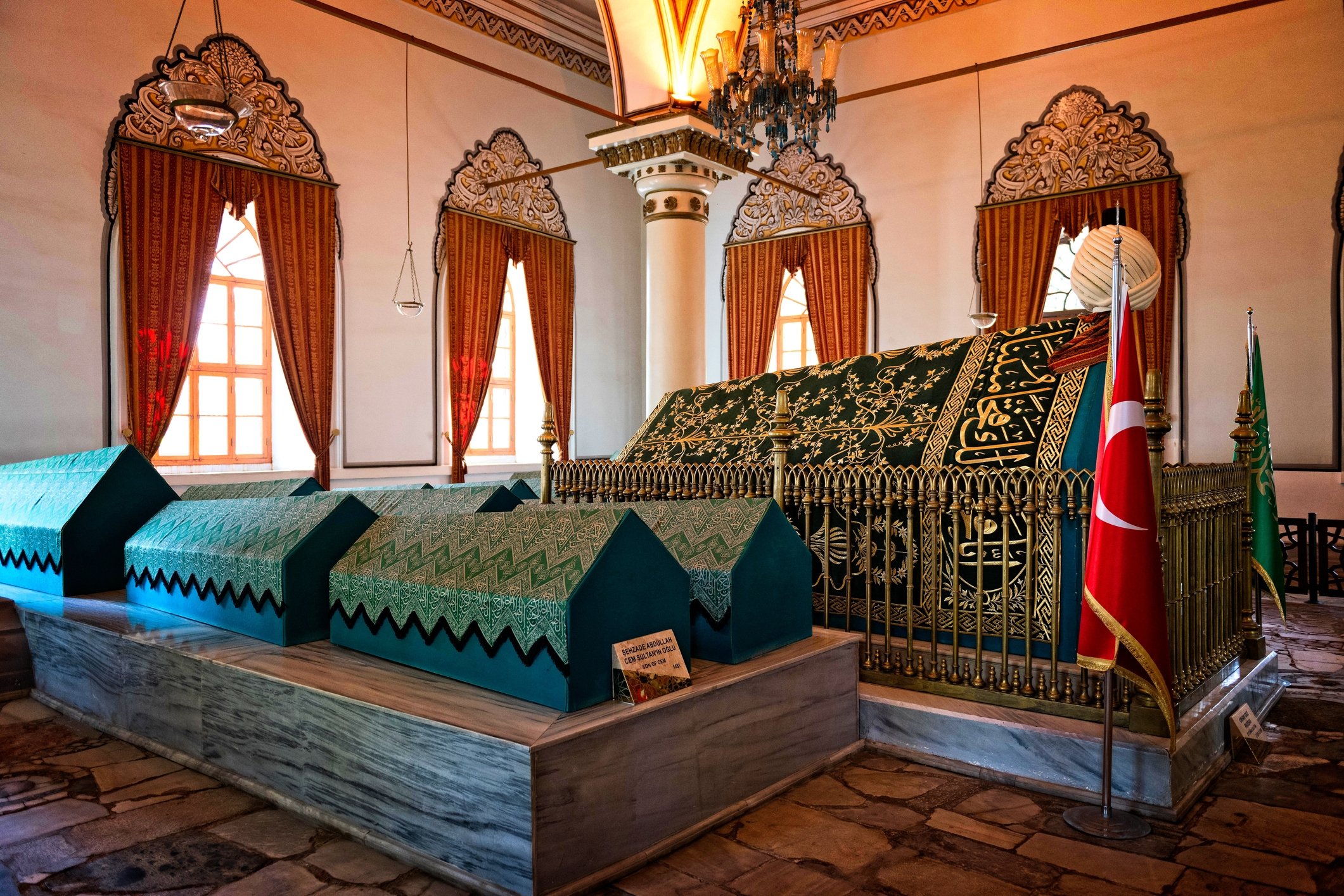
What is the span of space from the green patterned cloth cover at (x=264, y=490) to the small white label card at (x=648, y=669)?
6.33ft

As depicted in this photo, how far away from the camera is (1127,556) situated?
195cm

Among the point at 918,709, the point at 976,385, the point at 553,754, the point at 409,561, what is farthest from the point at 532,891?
→ the point at 976,385

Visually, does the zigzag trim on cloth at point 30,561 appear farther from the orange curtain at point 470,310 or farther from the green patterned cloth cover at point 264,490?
the orange curtain at point 470,310

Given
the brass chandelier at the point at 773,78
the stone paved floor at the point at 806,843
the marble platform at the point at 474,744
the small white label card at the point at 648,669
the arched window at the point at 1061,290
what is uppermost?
the brass chandelier at the point at 773,78

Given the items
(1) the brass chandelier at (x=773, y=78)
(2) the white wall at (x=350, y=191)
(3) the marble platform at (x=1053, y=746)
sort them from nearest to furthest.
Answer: (3) the marble platform at (x=1053, y=746)
(1) the brass chandelier at (x=773, y=78)
(2) the white wall at (x=350, y=191)

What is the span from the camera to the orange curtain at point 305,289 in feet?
22.3

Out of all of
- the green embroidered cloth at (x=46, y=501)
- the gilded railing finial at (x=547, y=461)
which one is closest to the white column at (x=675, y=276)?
the gilded railing finial at (x=547, y=461)

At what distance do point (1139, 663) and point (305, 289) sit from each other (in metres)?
6.60

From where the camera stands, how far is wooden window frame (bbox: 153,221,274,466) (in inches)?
263

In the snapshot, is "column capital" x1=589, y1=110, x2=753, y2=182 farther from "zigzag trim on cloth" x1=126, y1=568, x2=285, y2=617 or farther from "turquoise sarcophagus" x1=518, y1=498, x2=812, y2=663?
"zigzag trim on cloth" x1=126, y1=568, x2=285, y2=617

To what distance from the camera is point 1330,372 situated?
258 inches

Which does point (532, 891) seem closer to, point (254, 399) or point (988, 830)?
point (988, 830)

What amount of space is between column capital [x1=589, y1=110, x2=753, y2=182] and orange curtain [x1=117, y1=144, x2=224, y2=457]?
2884 millimetres

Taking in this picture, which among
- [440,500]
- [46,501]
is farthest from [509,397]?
[440,500]
